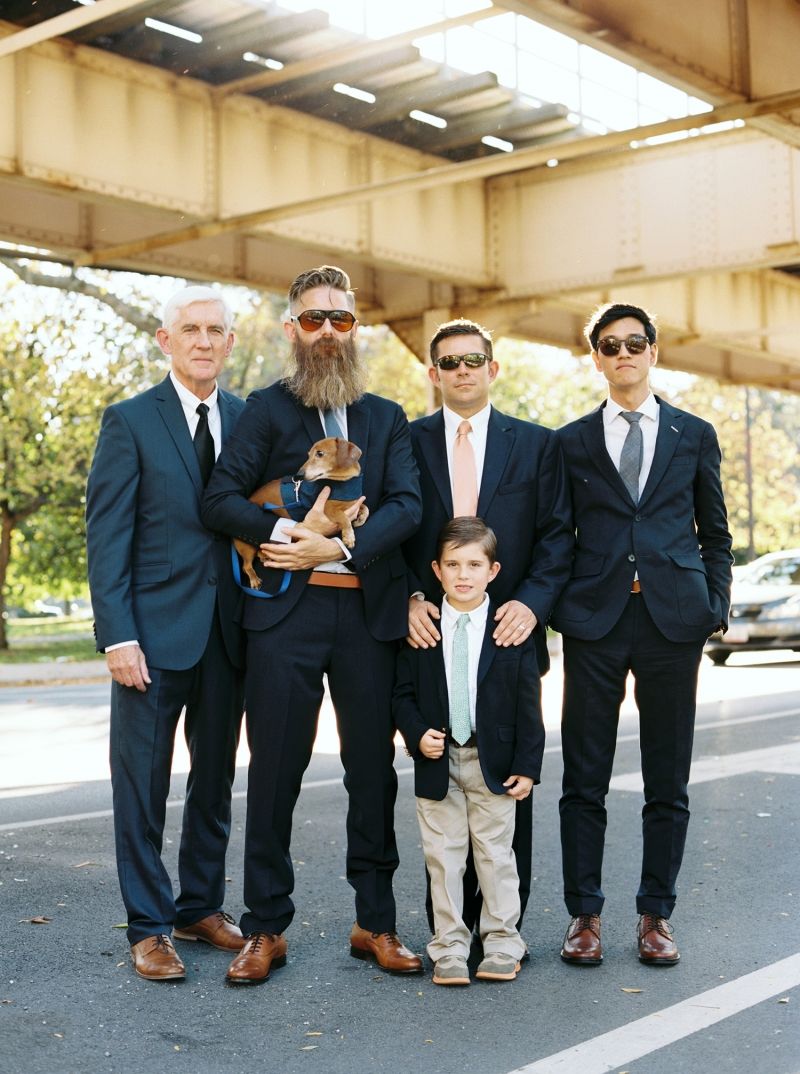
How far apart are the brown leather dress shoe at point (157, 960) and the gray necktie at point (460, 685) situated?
3.92ft

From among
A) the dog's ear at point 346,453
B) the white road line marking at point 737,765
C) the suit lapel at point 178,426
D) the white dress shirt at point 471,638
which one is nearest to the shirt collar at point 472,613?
the white dress shirt at point 471,638

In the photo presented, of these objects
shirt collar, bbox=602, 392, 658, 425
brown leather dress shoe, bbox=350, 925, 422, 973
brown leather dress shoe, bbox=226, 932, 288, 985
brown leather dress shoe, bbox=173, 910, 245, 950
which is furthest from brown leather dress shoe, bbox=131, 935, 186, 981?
shirt collar, bbox=602, 392, 658, 425

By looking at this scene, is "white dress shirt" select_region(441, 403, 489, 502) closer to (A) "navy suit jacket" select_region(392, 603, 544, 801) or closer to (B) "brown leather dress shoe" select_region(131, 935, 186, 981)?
(A) "navy suit jacket" select_region(392, 603, 544, 801)

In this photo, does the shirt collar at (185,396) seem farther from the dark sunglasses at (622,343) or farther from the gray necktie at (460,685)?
the dark sunglasses at (622,343)

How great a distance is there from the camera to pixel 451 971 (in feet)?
15.0

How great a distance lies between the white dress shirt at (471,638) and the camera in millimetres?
4766

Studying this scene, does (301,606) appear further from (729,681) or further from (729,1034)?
(729,681)

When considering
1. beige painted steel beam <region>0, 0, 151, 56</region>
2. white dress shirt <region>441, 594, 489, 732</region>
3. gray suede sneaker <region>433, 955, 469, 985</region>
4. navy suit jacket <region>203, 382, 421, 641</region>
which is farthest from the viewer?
beige painted steel beam <region>0, 0, 151, 56</region>

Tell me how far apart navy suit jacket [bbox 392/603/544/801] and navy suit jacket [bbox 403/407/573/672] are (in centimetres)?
23

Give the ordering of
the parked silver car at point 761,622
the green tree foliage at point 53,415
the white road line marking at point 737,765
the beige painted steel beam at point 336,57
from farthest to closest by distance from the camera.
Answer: the green tree foliage at point 53,415, the parked silver car at point 761,622, the beige painted steel beam at point 336,57, the white road line marking at point 737,765

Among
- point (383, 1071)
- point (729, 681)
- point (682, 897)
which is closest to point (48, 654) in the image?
point (729, 681)

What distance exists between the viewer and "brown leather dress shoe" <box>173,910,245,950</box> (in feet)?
16.3

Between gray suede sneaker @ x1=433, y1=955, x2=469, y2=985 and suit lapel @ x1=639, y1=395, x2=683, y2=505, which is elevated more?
suit lapel @ x1=639, y1=395, x2=683, y2=505

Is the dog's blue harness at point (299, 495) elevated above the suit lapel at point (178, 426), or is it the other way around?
the suit lapel at point (178, 426)
